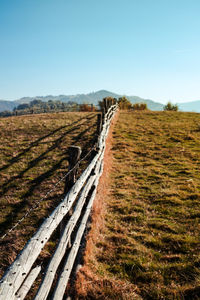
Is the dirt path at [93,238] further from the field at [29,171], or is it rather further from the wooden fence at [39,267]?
the field at [29,171]

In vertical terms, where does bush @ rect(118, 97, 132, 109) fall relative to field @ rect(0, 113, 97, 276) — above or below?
above

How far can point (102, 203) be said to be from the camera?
587 cm

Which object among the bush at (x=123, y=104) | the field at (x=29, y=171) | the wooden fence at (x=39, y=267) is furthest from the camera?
the bush at (x=123, y=104)

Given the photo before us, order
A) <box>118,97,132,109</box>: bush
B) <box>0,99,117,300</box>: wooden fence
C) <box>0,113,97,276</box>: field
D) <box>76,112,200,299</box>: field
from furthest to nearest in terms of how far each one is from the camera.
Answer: <box>118,97,132,109</box>: bush → <box>0,113,97,276</box>: field → <box>76,112,200,299</box>: field → <box>0,99,117,300</box>: wooden fence

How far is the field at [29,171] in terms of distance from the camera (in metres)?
5.14

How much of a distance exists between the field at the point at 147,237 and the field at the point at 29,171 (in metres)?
1.35

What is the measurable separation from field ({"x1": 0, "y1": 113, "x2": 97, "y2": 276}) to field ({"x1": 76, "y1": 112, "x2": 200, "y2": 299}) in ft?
4.42

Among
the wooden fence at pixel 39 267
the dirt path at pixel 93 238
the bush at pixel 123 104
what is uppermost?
the bush at pixel 123 104

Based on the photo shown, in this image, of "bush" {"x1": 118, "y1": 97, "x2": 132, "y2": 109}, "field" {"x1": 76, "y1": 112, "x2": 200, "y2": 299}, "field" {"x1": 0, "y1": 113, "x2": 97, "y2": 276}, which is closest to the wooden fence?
"field" {"x1": 76, "y1": 112, "x2": 200, "y2": 299}

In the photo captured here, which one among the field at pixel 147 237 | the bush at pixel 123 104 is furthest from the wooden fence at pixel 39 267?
the bush at pixel 123 104

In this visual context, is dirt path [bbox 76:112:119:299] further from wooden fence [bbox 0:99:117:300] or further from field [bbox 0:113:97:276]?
field [bbox 0:113:97:276]

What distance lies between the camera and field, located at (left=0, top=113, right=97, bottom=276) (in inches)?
202

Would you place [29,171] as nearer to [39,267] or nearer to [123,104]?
[39,267]

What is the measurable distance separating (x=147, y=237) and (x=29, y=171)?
614 centimetres
